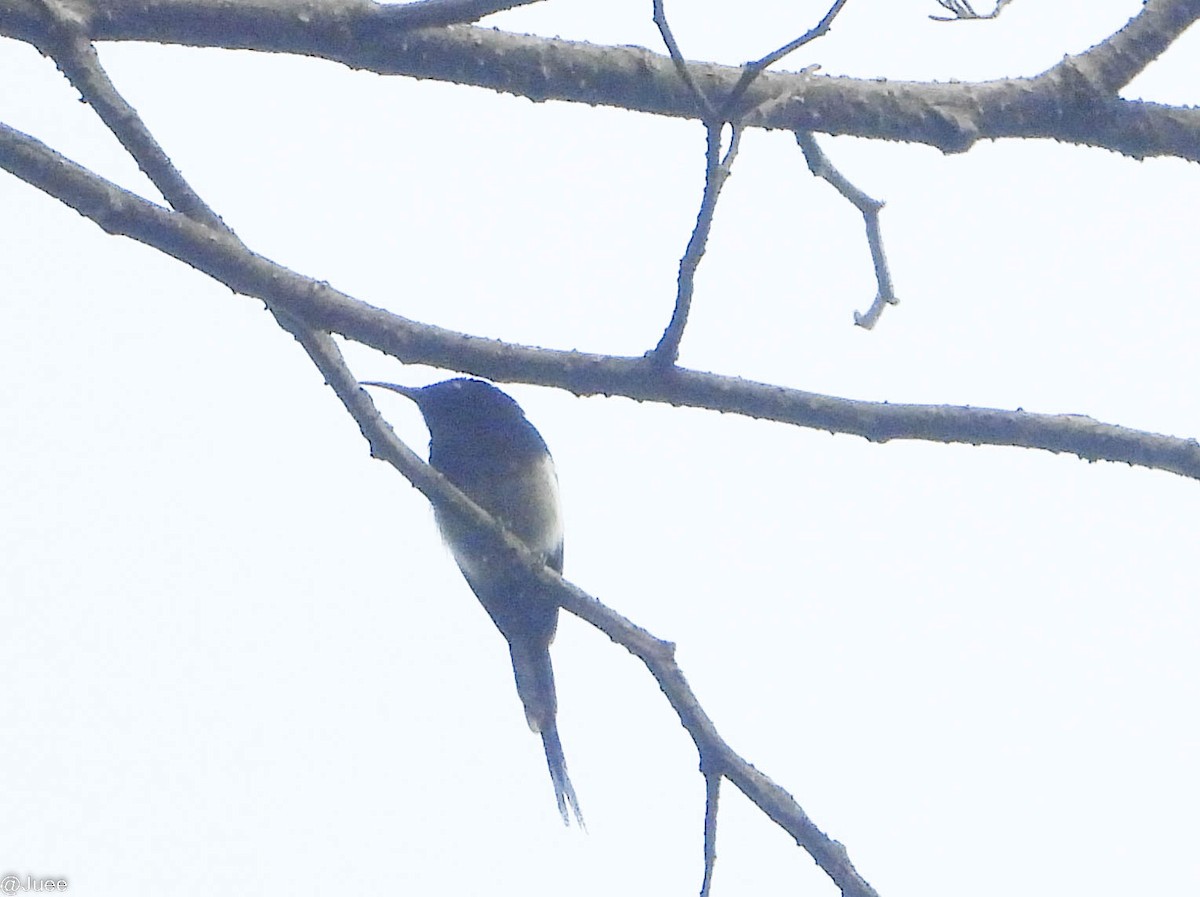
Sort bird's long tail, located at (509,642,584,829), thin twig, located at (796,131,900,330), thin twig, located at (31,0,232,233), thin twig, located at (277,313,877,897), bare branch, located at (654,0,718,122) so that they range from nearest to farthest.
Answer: bare branch, located at (654,0,718,122)
thin twig, located at (277,313,877,897)
thin twig, located at (31,0,232,233)
thin twig, located at (796,131,900,330)
bird's long tail, located at (509,642,584,829)

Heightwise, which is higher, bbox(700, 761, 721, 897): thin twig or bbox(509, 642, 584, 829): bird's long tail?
bbox(509, 642, 584, 829): bird's long tail

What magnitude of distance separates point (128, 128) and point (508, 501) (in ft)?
7.66

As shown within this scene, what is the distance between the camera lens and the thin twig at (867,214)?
148 inches

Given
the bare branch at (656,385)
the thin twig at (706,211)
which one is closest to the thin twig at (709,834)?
the bare branch at (656,385)

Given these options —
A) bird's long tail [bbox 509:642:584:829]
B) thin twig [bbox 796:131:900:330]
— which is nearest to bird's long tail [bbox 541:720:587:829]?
bird's long tail [bbox 509:642:584:829]

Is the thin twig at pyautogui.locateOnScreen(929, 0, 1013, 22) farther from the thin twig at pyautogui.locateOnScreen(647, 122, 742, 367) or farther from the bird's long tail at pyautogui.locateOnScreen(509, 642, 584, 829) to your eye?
the bird's long tail at pyautogui.locateOnScreen(509, 642, 584, 829)

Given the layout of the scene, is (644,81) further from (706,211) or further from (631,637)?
(631,637)

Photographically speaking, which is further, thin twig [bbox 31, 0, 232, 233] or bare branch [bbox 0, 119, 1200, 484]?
thin twig [bbox 31, 0, 232, 233]

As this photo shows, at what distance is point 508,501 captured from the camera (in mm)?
5047

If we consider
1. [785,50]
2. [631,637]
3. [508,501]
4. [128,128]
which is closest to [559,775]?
[508,501]

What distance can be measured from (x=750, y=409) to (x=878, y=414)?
9.3 inches

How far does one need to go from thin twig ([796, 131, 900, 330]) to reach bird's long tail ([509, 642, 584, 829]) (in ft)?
5.02

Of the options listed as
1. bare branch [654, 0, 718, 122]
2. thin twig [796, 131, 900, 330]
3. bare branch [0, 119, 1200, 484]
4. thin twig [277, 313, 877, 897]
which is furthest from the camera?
thin twig [796, 131, 900, 330]

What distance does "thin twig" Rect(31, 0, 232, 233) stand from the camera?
9.64 ft
